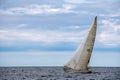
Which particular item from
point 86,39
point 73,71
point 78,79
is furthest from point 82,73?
point 78,79

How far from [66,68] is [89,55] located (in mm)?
6133

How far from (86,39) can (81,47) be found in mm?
1930

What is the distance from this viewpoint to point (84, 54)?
3066 inches

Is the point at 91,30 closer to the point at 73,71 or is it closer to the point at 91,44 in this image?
the point at 91,44

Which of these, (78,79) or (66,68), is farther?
(66,68)

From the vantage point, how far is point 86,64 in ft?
256

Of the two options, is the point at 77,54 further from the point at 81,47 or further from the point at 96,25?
the point at 96,25

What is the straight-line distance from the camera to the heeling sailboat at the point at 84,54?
3049 inches

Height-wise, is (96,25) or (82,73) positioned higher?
(96,25)

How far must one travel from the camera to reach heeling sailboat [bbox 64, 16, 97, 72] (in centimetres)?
7744

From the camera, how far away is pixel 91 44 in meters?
77.9

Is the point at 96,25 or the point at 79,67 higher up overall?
the point at 96,25

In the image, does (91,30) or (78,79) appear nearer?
(78,79)

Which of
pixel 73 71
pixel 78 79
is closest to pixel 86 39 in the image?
pixel 73 71
